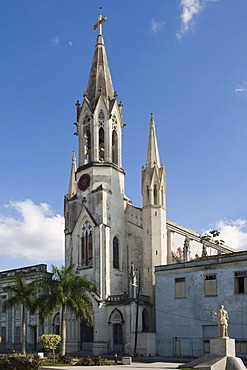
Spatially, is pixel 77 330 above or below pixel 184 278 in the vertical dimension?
below

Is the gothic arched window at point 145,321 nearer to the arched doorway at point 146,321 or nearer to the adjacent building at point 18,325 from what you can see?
the arched doorway at point 146,321

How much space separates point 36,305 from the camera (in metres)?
44.4

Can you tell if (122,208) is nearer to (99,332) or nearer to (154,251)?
(154,251)

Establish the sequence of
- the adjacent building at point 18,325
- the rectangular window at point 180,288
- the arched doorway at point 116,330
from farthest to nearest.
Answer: the adjacent building at point 18,325 < the arched doorway at point 116,330 < the rectangular window at point 180,288

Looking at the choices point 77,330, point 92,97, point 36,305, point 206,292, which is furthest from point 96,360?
point 92,97

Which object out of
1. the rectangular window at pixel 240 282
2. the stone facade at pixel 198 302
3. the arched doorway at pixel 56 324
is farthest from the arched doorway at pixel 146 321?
the rectangular window at pixel 240 282

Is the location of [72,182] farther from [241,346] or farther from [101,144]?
[241,346]

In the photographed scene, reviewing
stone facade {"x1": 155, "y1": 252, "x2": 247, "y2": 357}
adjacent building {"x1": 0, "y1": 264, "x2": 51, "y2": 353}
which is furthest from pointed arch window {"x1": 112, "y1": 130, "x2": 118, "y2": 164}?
stone facade {"x1": 155, "y1": 252, "x2": 247, "y2": 357}

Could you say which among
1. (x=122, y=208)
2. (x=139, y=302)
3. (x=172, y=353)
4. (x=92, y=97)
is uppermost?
(x=92, y=97)

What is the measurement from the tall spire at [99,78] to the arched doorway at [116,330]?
23327 millimetres

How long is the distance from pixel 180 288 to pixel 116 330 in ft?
28.7

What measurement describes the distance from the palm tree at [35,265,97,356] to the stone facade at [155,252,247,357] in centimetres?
767

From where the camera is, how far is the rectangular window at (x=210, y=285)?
44875 mm

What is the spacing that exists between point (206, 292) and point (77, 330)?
1592 cm
